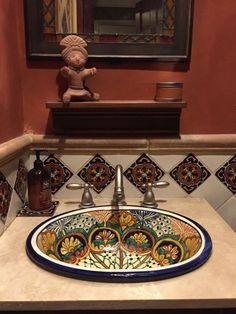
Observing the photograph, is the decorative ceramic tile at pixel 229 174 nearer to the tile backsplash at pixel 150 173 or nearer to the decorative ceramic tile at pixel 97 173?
the tile backsplash at pixel 150 173

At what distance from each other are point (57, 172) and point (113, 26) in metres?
0.51

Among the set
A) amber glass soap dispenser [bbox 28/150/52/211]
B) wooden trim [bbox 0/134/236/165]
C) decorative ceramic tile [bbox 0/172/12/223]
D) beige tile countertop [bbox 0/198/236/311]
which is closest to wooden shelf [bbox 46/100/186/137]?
wooden trim [bbox 0/134/236/165]

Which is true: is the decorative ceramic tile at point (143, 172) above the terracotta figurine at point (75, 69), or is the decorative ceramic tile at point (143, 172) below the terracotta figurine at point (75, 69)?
below

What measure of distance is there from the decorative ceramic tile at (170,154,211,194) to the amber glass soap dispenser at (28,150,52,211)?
0.43 meters

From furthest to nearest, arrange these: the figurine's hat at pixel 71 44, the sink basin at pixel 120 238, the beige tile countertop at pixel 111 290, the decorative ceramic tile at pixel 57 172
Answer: the decorative ceramic tile at pixel 57 172 < the figurine's hat at pixel 71 44 < the sink basin at pixel 120 238 < the beige tile countertop at pixel 111 290

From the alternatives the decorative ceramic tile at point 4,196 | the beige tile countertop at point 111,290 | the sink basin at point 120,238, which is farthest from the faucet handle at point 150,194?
the decorative ceramic tile at point 4,196

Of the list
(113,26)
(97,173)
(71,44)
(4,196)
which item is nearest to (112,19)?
(113,26)

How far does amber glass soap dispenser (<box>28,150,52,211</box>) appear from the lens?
93cm

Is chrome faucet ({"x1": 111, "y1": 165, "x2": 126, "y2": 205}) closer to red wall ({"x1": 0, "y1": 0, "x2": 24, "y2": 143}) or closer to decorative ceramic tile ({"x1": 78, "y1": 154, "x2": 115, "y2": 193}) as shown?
decorative ceramic tile ({"x1": 78, "y1": 154, "x2": 115, "y2": 193})

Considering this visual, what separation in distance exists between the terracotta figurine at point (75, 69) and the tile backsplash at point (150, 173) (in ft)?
0.68

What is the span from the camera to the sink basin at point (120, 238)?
2.64 ft

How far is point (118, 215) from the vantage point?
96 centimetres

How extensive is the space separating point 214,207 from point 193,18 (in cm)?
64

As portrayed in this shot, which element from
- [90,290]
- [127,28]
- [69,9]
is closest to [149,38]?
[127,28]
